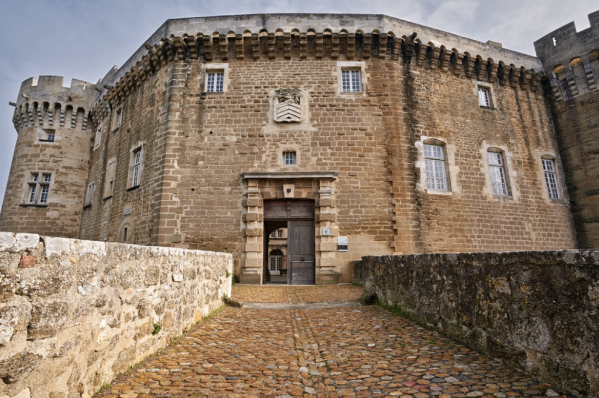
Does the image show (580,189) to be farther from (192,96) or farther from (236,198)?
(192,96)

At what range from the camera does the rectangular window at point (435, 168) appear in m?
11.5

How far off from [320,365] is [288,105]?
943cm

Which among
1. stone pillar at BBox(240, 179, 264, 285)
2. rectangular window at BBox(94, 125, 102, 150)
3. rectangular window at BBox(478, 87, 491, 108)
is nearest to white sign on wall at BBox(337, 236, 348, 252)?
stone pillar at BBox(240, 179, 264, 285)

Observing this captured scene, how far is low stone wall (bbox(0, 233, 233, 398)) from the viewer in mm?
1650

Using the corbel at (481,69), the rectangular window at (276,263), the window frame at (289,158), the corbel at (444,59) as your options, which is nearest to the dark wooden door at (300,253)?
the window frame at (289,158)

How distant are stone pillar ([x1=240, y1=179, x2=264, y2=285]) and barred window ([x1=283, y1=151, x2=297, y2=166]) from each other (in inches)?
48.4

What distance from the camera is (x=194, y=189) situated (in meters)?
10.7

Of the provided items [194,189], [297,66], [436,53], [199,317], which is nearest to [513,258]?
[199,317]

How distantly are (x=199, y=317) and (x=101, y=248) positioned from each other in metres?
2.66

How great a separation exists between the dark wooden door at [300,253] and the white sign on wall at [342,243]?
0.89m

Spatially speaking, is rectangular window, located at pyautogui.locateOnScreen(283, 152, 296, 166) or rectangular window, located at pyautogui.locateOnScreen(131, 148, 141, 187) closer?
rectangular window, located at pyautogui.locateOnScreen(283, 152, 296, 166)

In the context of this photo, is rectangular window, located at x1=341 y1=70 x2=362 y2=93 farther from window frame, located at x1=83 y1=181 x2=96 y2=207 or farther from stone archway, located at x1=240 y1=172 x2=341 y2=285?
window frame, located at x1=83 y1=181 x2=96 y2=207

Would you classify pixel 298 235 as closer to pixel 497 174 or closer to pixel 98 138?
pixel 497 174

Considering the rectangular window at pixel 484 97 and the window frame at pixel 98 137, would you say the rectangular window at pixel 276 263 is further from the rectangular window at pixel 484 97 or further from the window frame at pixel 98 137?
the rectangular window at pixel 484 97
